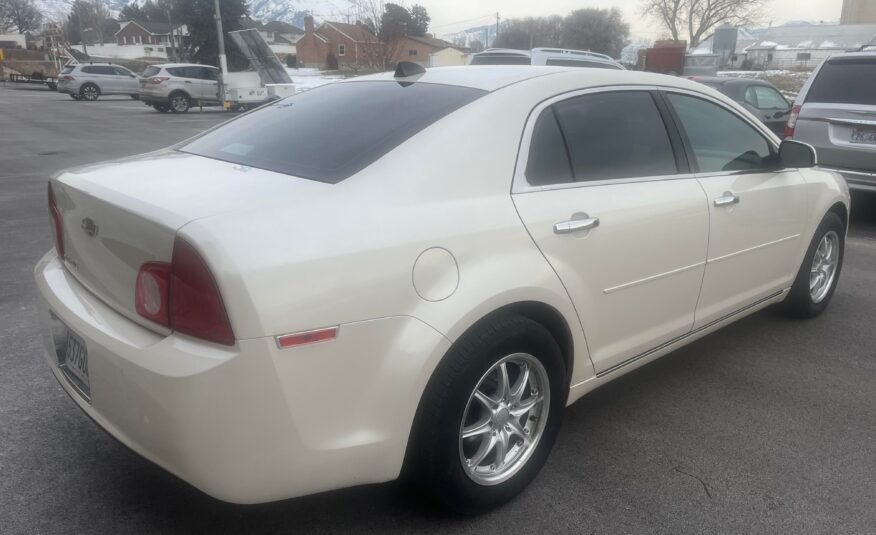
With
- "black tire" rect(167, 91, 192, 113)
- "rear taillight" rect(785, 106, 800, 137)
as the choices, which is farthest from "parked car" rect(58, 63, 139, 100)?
"rear taillight" rect(785, 106, 800, 137)

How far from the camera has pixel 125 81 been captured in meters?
32.8

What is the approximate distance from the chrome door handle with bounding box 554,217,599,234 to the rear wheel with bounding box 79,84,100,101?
34.0 meters

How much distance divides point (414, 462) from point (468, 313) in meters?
0.53

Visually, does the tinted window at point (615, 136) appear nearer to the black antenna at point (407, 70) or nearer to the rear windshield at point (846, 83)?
the black antenna at point (407, 70)

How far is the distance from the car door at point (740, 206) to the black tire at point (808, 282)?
0.77ft

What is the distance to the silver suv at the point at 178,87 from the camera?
25375 millimetres

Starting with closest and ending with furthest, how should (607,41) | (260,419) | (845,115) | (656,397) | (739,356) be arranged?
(260,419)
(656,397)
(739,356)
(845,115)
(607,41)

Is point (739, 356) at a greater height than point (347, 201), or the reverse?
point (347, 201)

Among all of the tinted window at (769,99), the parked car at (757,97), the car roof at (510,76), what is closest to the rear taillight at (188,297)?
the car roof at (510,76)

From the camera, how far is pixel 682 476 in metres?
2.82

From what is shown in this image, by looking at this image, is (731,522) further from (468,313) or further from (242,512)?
(242,512)

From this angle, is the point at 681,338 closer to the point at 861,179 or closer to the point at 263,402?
the point at 263,402

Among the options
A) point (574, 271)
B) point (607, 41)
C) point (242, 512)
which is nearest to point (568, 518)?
point (574, 271)

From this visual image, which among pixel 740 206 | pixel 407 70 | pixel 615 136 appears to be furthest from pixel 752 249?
pixel 407 70
